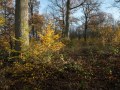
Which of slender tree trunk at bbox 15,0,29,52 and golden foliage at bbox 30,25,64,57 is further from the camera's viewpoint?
slender tree trunk at bbox 15,0,29,52

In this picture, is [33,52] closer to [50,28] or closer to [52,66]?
[52,66]

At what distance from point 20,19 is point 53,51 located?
2252 millimetres

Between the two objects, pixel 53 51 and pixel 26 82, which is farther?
pixel 53 51

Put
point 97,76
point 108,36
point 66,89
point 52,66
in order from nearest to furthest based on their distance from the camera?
point 66,89, point 97,76, point 52,66, point 108,36

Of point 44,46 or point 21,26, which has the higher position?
point 21,26

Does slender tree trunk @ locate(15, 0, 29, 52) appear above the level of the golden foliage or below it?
above

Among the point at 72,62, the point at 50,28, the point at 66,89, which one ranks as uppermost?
the point at 50,28

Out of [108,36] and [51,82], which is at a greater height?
[108,36]

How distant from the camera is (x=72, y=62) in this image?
11258mm

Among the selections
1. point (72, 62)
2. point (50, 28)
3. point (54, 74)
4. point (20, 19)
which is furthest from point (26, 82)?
point (50, 28)

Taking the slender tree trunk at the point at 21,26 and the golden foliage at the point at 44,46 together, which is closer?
the golden foliage at the point at 44,46

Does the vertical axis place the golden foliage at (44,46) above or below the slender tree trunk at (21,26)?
below

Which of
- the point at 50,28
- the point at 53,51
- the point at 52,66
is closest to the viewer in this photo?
the point at 52,66

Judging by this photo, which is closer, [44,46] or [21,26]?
[44,46]
